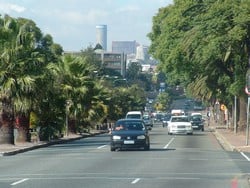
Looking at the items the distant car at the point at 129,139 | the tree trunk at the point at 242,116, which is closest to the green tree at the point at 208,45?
the tree trunk at the point at 242,116

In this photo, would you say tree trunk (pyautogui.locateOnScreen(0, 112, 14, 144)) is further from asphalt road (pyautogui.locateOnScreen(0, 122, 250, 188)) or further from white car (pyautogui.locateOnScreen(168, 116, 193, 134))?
white car (pyautogui.locateOnScreen(168, 116, 193, 134))

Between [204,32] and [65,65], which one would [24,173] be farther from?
[65,65]

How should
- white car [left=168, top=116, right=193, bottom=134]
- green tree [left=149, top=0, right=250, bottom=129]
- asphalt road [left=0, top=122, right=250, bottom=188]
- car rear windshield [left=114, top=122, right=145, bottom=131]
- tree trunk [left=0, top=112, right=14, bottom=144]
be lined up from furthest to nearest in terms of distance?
white car [left=168, top=116, right=193, bottom=134]
green tree [left=149, top=0, right=250, bottom=129]
tree trunk [left=0, top=112, right=14, bottom=144]
car rear windshield [left=114, top=122, right=145, bottom=131]
asphalt road [left=0, top=122, right=250, bottom=188]

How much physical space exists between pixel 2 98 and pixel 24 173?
1872 centimetres

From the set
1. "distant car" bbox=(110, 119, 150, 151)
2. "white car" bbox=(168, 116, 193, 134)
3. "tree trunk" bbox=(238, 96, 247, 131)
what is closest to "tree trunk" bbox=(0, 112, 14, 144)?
"distant car" bbox=(110, 119, 150, 151)

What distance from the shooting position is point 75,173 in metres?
24.9

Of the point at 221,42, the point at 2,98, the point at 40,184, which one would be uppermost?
the point at 221,42

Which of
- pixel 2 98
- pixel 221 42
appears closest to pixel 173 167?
pixel 2 98

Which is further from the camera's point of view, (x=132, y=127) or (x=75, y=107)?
(x=75, y=107)

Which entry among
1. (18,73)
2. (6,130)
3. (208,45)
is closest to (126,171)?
(18,73)

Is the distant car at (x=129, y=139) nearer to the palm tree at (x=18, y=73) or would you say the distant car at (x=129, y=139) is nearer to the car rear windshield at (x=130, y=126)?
the car rear windshield at (x=130, y=126)

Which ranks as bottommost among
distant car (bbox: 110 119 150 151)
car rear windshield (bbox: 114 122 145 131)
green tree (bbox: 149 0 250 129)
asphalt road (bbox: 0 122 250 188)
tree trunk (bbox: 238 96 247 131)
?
asphalt road (bbox: 0 122 250 188)

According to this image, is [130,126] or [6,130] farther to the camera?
[6,130]

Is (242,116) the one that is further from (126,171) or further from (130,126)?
(126,171)
